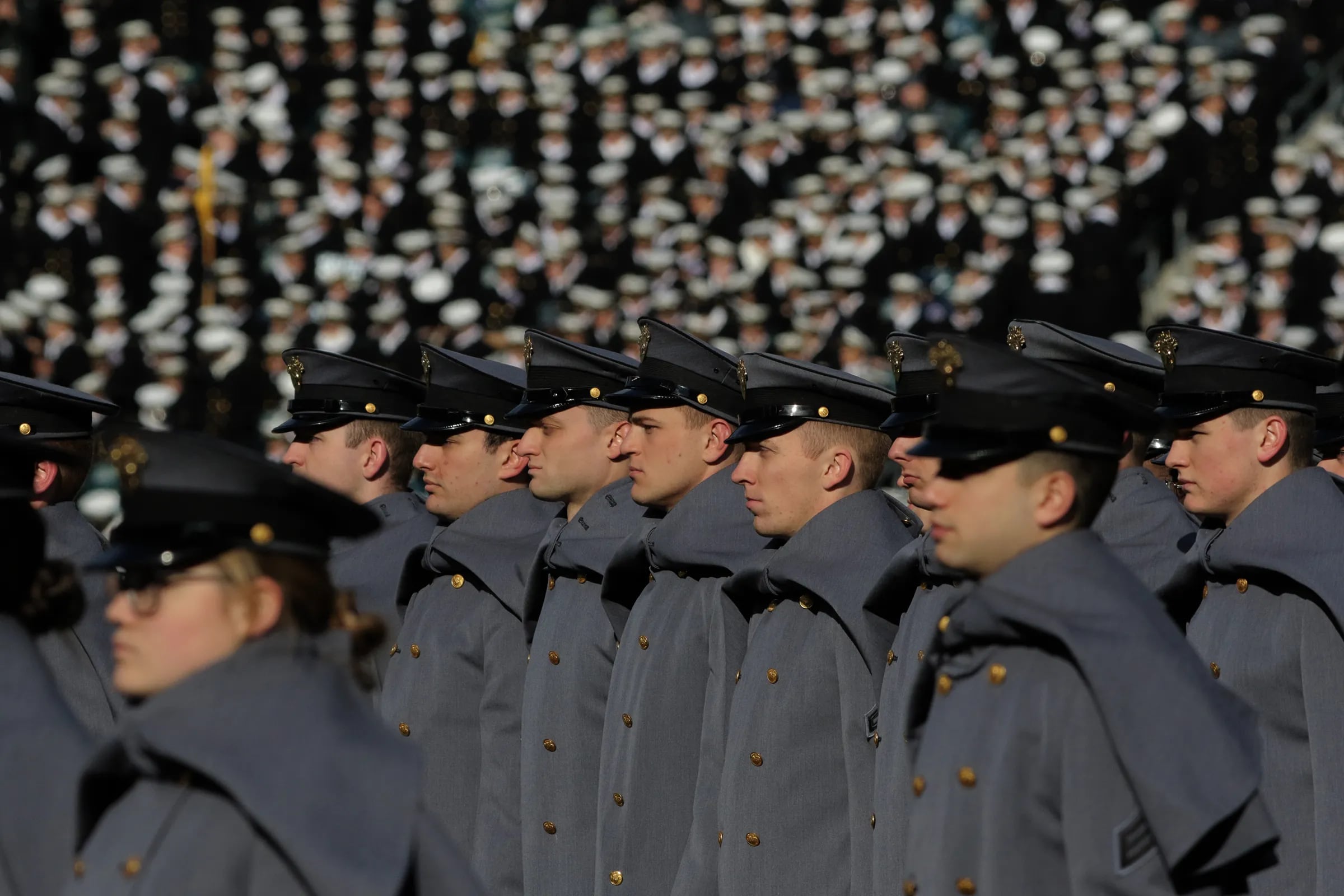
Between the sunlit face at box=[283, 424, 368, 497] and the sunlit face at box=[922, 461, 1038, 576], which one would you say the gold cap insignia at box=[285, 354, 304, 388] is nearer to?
the sunlit face at box=[283, 424, 368, 497]

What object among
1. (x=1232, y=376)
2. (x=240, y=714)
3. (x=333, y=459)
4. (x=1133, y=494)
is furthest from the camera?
(x=333, y=459)

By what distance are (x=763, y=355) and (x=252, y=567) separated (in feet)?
6.86

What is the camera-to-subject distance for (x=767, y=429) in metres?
4.37

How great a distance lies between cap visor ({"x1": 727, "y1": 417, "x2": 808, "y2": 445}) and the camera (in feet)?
14.3

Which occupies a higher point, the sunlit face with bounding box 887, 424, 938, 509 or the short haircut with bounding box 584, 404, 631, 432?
the sunlit face with bounding box 887, 424, 938, 509

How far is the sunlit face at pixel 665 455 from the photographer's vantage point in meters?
4.86

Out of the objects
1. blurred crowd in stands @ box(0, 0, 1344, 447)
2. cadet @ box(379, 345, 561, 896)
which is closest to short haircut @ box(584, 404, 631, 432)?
cadet @ box(379, 345, 561, 896)

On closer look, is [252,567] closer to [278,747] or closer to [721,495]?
[278,747]

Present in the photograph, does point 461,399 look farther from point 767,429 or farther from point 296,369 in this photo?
point 767,429

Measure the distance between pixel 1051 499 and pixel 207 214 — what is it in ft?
39.7

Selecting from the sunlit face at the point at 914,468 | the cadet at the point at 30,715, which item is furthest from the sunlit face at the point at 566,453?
the cadet at the point at 30,715

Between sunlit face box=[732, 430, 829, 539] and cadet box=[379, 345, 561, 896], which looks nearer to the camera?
sunlit face box=[732, 430, 829, 539]

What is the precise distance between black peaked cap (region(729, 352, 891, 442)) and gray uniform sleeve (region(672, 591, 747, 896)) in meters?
0.42

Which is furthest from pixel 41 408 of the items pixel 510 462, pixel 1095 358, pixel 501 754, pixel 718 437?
pixel 1095 358
